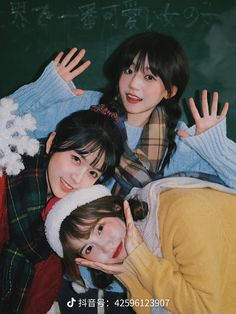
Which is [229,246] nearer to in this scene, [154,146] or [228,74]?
[154,146]

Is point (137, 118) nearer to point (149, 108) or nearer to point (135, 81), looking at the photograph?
point (149, 108)

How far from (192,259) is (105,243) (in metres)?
0.26

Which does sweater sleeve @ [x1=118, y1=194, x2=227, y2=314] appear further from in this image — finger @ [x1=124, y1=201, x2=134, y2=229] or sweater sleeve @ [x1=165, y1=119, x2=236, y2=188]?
sweater sleeve @ [x1=165, y1=119, x2=236, y2=188]

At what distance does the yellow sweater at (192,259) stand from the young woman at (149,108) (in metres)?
0.28

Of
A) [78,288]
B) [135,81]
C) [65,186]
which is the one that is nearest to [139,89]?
[135,81]

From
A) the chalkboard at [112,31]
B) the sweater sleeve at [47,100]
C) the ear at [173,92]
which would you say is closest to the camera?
the sweater sleeve at [47,100]

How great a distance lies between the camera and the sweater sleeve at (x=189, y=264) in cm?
87

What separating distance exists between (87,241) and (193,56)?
4.07 feet

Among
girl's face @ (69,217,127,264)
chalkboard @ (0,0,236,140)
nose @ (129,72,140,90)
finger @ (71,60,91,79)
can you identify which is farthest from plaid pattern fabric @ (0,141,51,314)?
chalkboard @ (0,0,236,140)

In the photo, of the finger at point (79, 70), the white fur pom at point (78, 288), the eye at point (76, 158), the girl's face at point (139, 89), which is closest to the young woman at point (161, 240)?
the eye at point (76, 158)

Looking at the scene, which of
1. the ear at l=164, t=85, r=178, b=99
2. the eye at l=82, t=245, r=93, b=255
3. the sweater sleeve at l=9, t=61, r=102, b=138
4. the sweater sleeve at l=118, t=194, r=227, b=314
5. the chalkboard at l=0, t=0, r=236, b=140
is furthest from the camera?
→ the chalkboard at l=0, t=0, r=236, b=140

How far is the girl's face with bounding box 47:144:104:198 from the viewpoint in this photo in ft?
3.52

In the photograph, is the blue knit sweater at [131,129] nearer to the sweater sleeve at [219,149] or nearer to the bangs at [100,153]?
the sweater sleeve at [219,149]

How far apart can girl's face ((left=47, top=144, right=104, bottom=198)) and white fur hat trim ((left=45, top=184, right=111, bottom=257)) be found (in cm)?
5
